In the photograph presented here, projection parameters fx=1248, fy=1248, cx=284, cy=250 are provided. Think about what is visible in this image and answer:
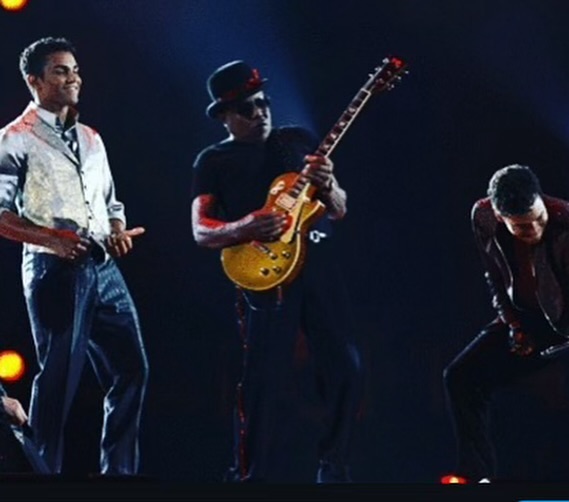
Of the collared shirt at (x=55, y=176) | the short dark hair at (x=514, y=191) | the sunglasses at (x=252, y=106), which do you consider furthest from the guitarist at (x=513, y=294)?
the collared shirt at (x=55, y=176)

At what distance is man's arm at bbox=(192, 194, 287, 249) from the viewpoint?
351 centimetres

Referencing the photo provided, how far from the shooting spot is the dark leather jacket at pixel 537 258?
3543 millimetres

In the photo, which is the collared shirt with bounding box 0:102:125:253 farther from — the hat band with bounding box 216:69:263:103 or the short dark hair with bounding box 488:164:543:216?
the short dark hair with bounding box 488:164:543:216

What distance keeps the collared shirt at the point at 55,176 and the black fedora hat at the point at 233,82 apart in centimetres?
36

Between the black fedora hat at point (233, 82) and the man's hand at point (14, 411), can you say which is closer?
the man's hand at point (14, 411)

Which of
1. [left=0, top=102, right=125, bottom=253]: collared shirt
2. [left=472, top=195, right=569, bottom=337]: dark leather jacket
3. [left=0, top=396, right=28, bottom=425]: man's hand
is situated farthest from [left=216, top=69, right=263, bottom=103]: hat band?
[left=0, top=396, right=28, bottom=425]: man's hand

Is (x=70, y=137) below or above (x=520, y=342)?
above

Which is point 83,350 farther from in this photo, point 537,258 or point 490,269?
point 537,258

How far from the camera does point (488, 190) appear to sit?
356cm

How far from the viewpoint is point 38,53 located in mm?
3529

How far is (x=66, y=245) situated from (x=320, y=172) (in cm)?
74

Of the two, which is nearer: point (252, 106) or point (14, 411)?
point (14, 411)

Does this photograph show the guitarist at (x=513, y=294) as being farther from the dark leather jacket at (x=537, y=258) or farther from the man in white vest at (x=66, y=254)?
the man in white vest at (x=66, y=254)

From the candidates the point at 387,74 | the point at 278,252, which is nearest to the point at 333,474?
the point at 278,252
